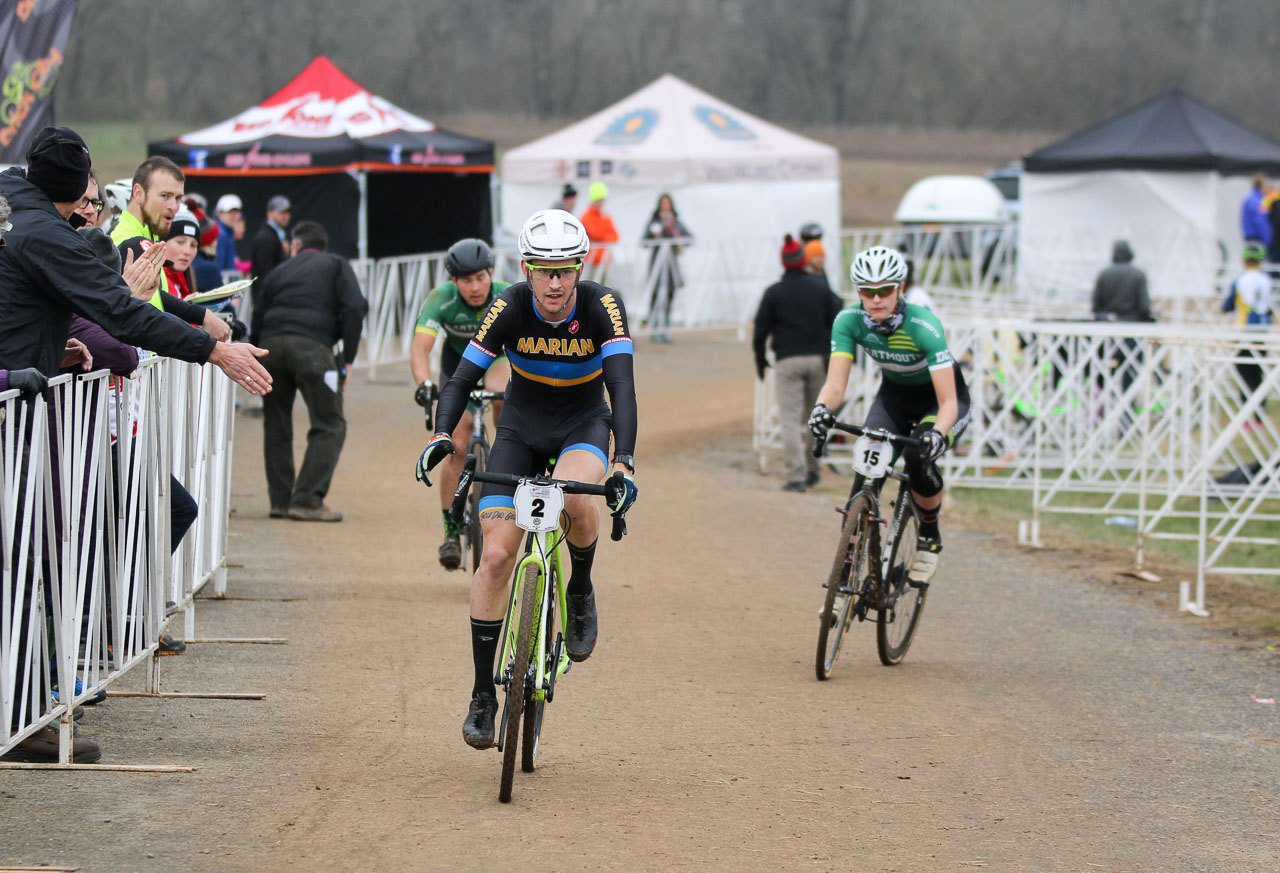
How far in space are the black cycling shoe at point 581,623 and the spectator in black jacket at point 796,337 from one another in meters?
8.61

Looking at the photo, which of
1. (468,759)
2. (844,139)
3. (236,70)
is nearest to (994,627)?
(468,759)

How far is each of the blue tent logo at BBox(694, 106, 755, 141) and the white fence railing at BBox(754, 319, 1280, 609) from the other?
1056 cm

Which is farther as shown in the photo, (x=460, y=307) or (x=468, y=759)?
(x=460, y=307)

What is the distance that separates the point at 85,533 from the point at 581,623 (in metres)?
1.98

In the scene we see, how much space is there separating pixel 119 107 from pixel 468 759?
138 ft

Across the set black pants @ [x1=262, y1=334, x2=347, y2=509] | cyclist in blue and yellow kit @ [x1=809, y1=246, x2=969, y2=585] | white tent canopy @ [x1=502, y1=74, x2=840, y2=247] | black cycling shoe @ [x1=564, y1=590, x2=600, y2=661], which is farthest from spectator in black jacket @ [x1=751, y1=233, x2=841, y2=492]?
white tent canopy @ [x1=502, y1=74, x2=840, y2=247]

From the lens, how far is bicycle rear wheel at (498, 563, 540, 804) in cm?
600

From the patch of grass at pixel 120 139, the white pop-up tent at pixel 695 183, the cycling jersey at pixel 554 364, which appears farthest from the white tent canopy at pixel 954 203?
the cycling jersey at pixel 554 364

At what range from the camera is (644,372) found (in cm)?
2255

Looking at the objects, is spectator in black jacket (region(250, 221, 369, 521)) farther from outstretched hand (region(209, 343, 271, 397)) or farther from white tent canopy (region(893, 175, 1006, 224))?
white tent canopy (region(893, 175, 1006, 224))

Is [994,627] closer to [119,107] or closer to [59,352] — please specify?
[59,352]

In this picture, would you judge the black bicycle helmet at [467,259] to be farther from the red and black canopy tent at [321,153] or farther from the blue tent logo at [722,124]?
the blue tent logo at [722,124]

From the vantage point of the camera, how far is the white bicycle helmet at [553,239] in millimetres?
→ 6367

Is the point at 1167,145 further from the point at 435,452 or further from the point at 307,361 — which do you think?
the point at 435,452
